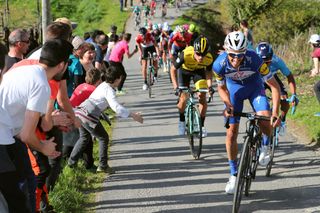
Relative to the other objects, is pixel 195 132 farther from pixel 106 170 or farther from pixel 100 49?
pixel 100 49

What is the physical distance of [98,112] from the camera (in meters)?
7.65

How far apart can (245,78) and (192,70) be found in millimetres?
2676

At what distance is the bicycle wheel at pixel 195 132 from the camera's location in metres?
9.04

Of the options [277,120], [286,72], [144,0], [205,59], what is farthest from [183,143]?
[144,0]

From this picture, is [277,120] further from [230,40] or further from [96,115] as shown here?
[96,115]

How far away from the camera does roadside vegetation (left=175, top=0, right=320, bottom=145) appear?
39.9 ft

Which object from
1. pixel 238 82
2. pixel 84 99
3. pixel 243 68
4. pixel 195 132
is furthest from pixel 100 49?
pixel 243 68

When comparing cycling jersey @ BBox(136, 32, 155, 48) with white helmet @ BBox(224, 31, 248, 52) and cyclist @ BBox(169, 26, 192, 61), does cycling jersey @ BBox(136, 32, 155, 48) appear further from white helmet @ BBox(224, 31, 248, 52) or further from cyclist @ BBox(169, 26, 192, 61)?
white helmet @ BBox(224, 31, 248, 52)

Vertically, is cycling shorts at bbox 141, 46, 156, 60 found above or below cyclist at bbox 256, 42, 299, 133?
below

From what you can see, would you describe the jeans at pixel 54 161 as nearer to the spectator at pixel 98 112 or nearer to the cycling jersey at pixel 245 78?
the spectator at pixel 98 112

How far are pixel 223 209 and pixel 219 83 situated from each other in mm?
1650

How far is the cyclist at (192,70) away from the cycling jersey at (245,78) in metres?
1.46

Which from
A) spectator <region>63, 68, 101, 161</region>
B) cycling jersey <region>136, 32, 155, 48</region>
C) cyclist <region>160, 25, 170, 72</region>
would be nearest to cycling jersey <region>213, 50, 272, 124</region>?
spectator <region>63, 68, 101, 161</region>

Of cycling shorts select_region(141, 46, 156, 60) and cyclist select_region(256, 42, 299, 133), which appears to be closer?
cyclist select_region(256, 42, 299, 133)
